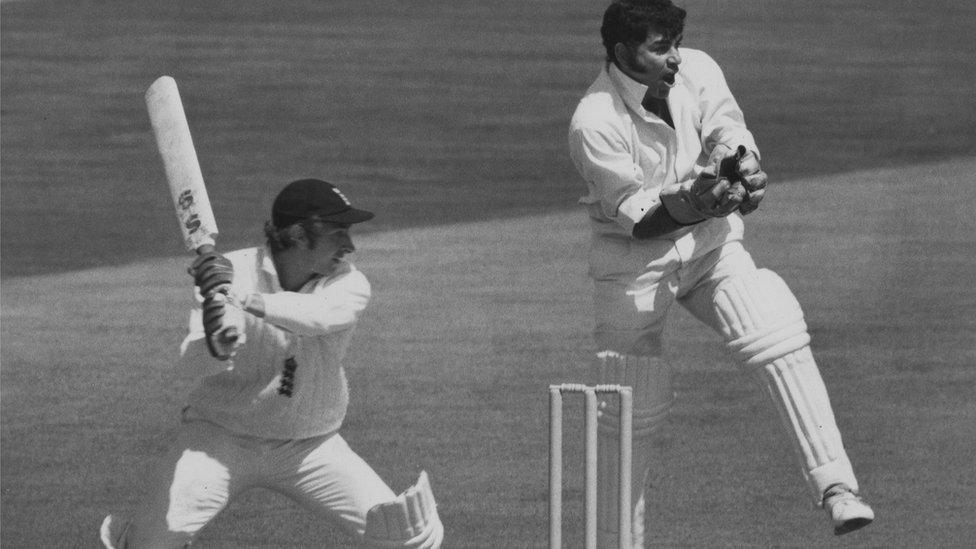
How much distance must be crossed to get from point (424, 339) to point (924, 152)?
3515 mm

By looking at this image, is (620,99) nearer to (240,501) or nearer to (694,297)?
(694,297)

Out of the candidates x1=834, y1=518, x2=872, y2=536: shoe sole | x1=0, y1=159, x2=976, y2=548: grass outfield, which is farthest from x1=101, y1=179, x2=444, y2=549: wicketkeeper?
x1=0, y1=159, x2=976, y2=548: grass outfield

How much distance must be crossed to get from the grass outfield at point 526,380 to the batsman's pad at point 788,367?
99 cm

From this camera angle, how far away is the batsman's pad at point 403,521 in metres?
4.67

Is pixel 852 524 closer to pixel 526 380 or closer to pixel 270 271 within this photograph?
pixel 270 271

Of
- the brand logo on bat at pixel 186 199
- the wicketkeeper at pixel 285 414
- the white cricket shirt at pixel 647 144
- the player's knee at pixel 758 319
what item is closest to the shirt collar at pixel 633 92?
the white cricket shirt at pixel 647 144

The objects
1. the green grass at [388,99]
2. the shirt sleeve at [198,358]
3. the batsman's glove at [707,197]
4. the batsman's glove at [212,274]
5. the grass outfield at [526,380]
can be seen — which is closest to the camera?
the batsman's glove at [212,274]

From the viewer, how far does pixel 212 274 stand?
4457mm

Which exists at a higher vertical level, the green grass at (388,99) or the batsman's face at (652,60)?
the batsman's face at (652,60)

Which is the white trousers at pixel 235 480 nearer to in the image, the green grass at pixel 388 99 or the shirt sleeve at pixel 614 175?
the shirt sleeve at pixel 614 175

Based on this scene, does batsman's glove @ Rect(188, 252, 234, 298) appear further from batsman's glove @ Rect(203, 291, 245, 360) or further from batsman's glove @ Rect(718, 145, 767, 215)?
batsman's glove @ Rect(718, 145, 767, 215)

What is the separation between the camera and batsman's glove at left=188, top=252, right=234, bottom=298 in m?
4.45

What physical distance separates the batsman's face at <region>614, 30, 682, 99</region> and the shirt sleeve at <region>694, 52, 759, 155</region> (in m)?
0.12

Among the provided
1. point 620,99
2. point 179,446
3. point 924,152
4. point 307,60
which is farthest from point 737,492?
point 307,60
